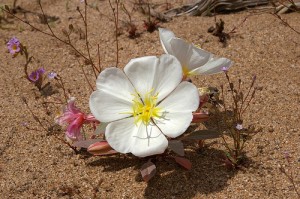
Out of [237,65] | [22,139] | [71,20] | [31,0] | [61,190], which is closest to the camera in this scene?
[61,190]

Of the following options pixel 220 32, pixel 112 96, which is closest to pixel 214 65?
pixel 112 96

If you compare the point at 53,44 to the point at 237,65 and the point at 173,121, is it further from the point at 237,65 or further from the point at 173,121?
the point at 173,121

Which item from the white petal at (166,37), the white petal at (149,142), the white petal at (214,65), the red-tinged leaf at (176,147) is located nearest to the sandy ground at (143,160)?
the red-tinged leaf at (176,147)

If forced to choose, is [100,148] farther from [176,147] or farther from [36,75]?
[36,75]

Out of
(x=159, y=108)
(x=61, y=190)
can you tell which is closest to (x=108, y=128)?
(x=159, y=108)

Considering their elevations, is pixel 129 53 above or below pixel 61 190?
above

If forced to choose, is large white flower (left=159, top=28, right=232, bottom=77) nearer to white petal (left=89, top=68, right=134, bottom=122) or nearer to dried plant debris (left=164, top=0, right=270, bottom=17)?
white petal (left=89, top=68, right=134, bottom=122)

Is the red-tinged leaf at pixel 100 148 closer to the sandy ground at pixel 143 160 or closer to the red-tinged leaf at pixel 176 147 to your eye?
the sandy ground at pixel 143 160
